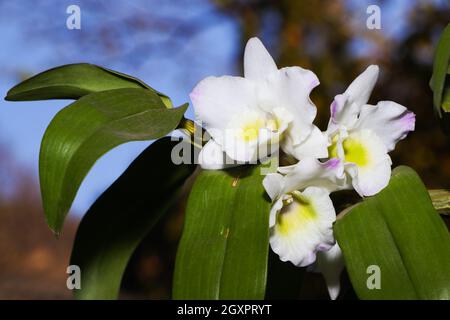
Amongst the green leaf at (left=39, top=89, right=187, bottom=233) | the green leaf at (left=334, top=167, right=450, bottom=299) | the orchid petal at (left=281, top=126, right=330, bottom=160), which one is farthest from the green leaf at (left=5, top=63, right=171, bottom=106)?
the green leaf at (left=334, top=167, right=450, bottom=299)

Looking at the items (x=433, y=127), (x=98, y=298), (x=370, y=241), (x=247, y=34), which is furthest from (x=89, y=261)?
(x=247, y=34)

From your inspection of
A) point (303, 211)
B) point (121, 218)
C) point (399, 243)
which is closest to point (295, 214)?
point (303, 211)

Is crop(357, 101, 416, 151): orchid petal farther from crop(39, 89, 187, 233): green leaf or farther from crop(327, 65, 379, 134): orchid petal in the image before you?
crop(39, 89, 187, 233): green leaf

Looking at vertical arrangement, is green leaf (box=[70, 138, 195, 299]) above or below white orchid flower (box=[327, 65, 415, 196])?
below

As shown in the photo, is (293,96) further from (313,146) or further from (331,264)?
(331,264)

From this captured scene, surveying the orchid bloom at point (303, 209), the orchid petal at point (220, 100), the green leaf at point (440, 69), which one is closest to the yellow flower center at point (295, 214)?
the orchid bloom at point (303, 209)

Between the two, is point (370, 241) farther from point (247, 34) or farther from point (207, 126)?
point (247, 34)
